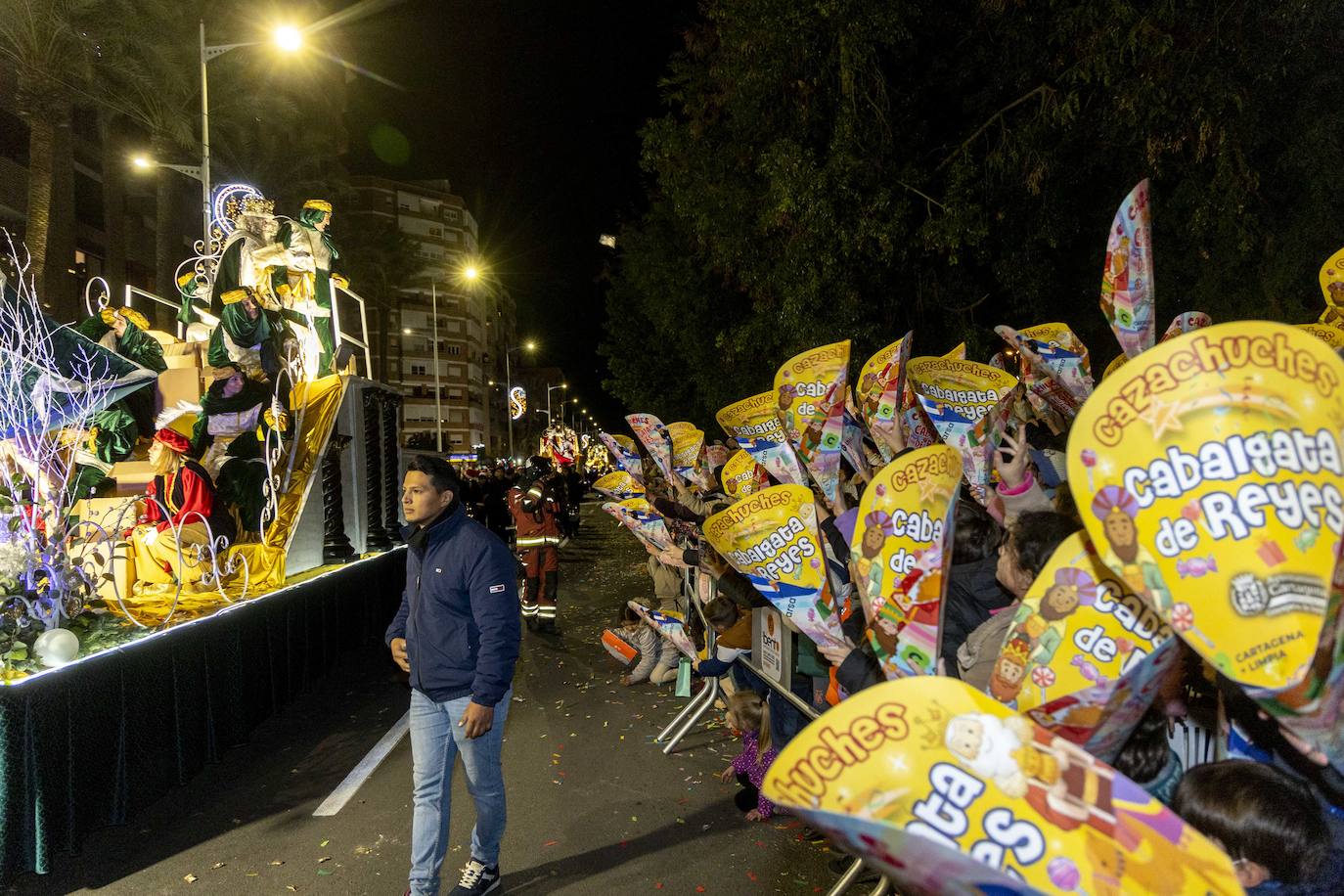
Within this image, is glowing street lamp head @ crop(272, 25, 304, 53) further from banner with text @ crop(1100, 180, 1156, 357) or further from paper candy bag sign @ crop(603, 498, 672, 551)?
banner with text @ crop(1100, 180, 1156, 357)

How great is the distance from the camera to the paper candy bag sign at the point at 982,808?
1356 millimetres

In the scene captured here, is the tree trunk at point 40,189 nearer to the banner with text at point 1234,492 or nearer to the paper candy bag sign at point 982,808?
the paper candy bag sign at point 982,808

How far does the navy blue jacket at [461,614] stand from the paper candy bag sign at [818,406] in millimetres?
1910

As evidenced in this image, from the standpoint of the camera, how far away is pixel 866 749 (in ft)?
4.74

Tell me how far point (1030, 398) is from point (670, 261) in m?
15.3

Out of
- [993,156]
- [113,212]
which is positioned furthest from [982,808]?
[113,212]

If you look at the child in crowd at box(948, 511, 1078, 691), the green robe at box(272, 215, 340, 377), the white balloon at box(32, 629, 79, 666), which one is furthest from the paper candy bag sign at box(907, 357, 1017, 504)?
the green robe at box(272, 215, 340, 377)

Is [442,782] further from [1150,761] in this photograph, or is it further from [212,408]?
[212,408]

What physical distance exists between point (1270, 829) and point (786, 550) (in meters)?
1.70

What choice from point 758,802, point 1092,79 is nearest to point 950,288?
point 1092,79

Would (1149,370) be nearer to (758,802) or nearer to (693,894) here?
(693,894)

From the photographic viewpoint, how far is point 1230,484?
1.46m

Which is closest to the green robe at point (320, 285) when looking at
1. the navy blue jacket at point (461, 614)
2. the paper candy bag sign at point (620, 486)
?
the paper candy bag sign at point (620, 486)

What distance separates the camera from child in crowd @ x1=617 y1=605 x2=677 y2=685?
26.3 feet
